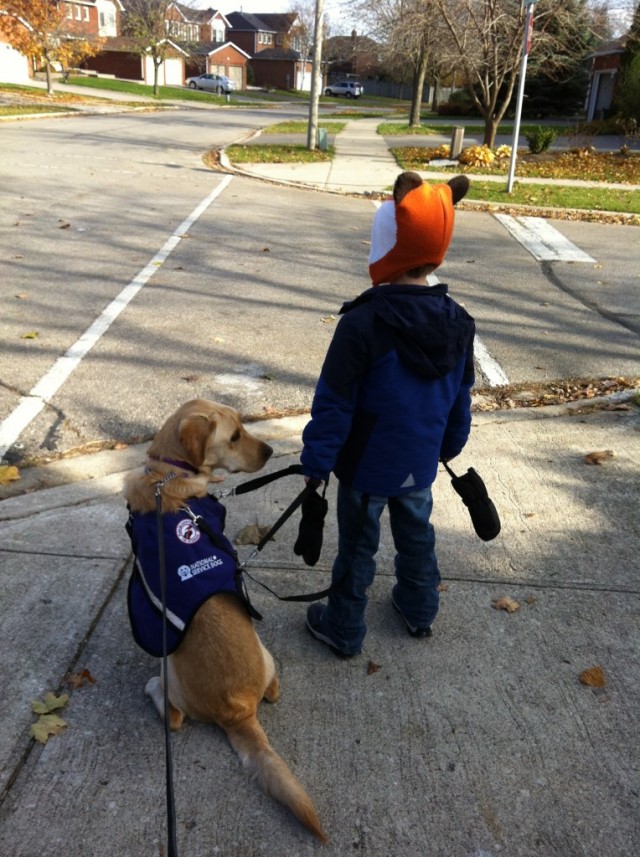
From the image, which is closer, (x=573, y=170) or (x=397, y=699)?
(x=397, y=699)

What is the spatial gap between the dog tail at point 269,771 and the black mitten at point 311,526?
1.99 feet

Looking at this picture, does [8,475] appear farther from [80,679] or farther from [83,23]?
[83,23]

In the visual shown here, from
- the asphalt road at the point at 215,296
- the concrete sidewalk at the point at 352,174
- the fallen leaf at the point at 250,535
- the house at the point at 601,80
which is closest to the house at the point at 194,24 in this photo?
the house at the point at 601,80

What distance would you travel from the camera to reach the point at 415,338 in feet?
8.48

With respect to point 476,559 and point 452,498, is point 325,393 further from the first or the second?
A: point 452,498

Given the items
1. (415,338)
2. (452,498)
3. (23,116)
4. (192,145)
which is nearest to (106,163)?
(192,145)

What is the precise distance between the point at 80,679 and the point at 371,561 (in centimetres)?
121

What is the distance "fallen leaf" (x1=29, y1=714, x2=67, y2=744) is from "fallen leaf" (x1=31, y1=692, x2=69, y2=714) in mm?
24

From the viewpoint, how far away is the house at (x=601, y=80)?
3909cm

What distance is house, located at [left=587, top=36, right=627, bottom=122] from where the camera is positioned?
128ft

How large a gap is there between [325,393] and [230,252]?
7317 mm

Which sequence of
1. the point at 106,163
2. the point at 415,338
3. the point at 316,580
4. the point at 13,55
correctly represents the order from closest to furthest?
A: the point at 415,338, the point at 316,580, the point at 106,163, the point at 13,55

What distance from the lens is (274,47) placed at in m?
101

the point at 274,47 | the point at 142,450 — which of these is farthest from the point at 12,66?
the point at 274,47
